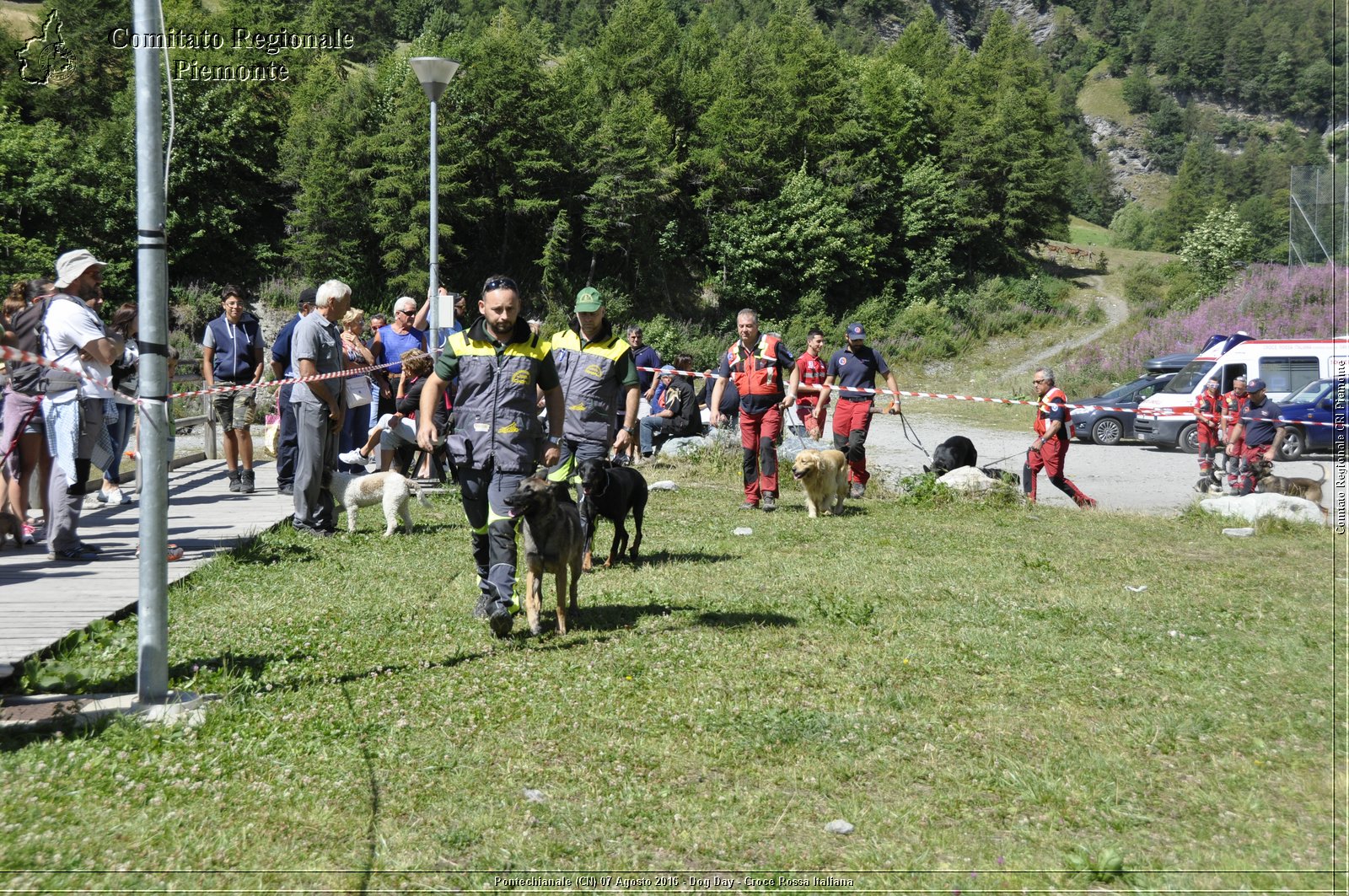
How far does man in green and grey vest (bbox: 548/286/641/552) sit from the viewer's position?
8023mm

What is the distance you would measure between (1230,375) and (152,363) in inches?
925

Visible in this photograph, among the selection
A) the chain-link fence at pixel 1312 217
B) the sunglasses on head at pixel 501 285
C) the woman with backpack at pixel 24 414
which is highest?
the chain-link fence at pixel 1312 217

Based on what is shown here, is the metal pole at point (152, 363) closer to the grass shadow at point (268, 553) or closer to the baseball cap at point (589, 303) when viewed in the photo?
the baseball cap at point (589, 303)

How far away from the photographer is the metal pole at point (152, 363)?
4715mm

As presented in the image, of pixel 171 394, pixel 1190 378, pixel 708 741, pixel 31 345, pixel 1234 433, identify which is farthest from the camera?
pixel 1190 378

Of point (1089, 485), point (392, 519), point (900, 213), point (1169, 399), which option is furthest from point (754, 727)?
point (900, 213)

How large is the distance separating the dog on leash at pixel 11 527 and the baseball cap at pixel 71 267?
7.12ft

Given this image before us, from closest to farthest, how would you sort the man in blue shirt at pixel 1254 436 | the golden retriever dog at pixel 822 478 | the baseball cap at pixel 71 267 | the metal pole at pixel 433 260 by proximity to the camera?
the baseball cap at pixel 71 267 → the golden retriever dog at pixel 822 478 → the metal pole at pixel 433 260 → the man in blue shirt at pixel 1254 436

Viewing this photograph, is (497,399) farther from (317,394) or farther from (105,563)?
(105,563)

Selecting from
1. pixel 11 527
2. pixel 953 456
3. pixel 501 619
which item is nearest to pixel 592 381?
pixel 501 619

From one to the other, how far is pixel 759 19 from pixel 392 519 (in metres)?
113

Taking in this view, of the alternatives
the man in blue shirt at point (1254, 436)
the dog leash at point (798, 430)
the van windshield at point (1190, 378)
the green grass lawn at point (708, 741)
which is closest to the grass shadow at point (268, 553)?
the green grass lawn at point (708, 741)

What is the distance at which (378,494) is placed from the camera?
10.6 meters

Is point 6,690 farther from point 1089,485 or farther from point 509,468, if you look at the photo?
point 1089,485
